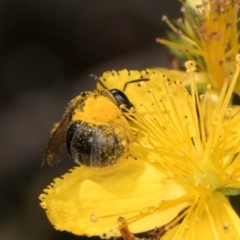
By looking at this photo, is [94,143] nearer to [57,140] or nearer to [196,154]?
[57,140]

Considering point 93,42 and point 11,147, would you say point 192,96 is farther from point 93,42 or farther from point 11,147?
point 93,42

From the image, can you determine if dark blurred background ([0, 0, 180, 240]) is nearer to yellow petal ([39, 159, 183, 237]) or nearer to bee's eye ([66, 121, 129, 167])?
yellow petal ([39, 159, 183, 237])

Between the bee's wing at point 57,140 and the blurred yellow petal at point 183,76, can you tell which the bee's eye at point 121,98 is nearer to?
the bee's wing at point 57,140

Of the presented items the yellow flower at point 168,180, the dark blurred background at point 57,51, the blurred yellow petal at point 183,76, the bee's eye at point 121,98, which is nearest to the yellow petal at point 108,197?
the yellow flower at point 168,180

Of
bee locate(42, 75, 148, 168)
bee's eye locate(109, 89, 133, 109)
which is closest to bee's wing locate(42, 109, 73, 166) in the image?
bee locate(42, 75, 148, 168)

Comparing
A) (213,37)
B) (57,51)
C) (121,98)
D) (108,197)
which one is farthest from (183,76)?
(57,51)

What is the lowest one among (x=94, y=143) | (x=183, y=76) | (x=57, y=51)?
(x=94, y=143)

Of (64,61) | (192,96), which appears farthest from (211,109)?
(64,61)
